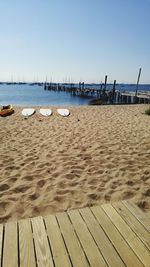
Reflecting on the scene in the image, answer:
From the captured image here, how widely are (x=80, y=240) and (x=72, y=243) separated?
0.35ft

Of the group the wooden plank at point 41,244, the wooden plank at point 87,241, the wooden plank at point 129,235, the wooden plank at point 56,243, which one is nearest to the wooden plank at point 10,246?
the wooden plank at point 41,244

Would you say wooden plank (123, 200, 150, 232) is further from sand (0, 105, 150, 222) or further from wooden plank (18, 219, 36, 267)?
wooden plank (18, 219, 36, 267)

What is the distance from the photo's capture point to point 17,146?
7.28 meters

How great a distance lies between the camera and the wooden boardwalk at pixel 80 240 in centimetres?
236

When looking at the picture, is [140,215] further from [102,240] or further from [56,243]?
[56,243]

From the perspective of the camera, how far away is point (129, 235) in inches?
109

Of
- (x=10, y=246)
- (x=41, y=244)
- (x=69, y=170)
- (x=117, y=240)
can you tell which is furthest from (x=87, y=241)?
(x=69, y=170)

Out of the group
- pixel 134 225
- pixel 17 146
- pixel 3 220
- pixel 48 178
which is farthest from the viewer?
pixel 17 146

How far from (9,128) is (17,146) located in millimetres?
3115

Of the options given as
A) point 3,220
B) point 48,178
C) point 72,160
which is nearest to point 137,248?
point 3,220

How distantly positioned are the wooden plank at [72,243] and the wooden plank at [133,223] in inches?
29.8

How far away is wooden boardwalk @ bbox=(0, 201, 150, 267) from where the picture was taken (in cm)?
236

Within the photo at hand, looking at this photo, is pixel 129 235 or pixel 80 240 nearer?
pixel 80 240

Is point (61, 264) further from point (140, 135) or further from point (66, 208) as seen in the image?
point (140, 135)
